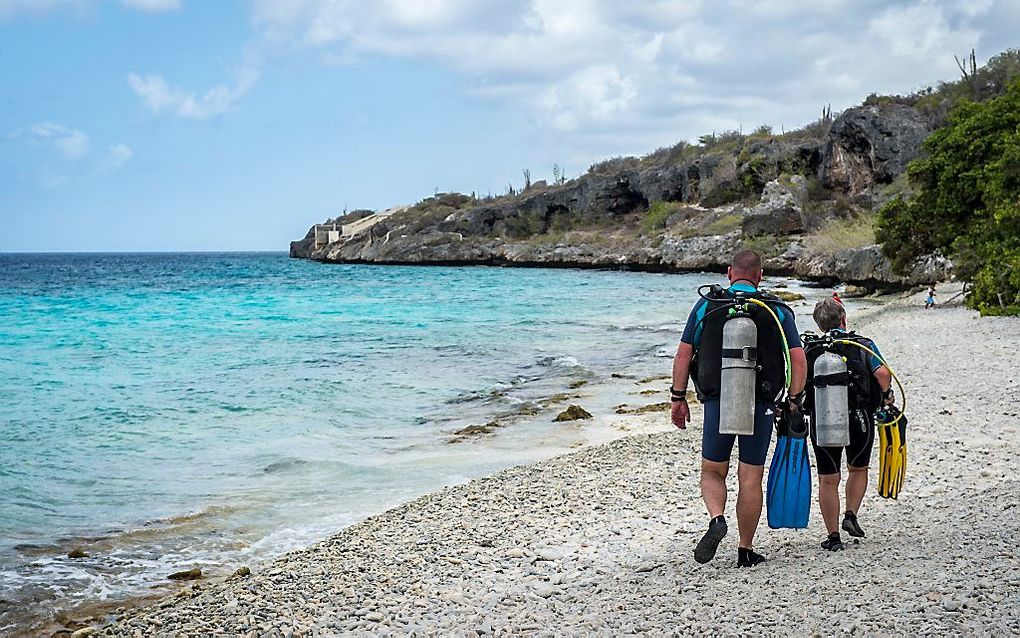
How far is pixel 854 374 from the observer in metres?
5.28

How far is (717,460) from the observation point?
203 inches

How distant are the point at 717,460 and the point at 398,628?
7.06 feet

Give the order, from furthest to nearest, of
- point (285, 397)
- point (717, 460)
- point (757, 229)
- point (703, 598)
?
point (757, 229) → point (285, 397) → point (717, 460) → point (703, 598)

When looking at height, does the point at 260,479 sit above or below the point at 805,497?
below

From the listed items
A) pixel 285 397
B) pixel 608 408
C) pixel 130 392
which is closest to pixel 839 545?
pixel 608 408

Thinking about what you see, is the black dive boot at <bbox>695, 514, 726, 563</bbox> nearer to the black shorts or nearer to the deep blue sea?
the black shorts

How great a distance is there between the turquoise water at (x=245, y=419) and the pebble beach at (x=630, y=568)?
1271 mm

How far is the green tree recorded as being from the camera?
748 inches

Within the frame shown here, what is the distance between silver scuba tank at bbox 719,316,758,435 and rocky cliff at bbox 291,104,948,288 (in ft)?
A: 108

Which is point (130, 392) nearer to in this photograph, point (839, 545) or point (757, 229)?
point (839, 545)

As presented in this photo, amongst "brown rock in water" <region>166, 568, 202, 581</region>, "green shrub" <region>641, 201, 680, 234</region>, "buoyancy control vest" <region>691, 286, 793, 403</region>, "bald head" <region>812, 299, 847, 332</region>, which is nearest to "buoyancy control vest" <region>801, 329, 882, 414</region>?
"bald head" <region>812, 299, 847, 332</region>

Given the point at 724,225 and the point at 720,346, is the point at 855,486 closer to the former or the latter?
the point at 720,346

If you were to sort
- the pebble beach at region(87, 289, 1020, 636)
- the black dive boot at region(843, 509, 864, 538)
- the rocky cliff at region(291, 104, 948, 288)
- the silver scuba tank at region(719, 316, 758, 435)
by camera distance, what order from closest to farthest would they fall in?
1. the pebble beach at region(87, 289, 1020, 636)
2. the silver scuba tank at region(719, 316, 758, 435)
3. the black dive boot at region(843, 509, 864, 538)
4. the rocky cliff at region(291, 104, 948, 288)

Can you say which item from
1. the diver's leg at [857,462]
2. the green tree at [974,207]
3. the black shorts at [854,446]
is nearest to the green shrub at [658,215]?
the green tree at [974,207]
